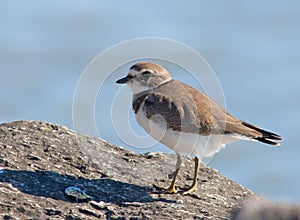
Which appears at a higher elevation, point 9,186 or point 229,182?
point 229,182

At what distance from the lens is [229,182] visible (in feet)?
37.3

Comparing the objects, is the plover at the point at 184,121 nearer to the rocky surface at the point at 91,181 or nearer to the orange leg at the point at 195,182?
the orange leg at the point at 195,182

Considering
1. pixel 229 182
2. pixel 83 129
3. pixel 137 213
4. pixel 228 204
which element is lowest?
pixel 137 213

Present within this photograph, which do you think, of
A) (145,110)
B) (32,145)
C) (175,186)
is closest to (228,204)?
(175,186)

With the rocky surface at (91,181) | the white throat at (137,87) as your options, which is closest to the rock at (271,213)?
the rocky surface at (91,181)

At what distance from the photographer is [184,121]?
11078 millimetres

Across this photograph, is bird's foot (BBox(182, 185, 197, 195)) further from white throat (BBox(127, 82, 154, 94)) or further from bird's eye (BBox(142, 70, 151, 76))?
bird's eye (BBox(142, 70, 151, 76))

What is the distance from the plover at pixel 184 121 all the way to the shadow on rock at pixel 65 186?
61 cm

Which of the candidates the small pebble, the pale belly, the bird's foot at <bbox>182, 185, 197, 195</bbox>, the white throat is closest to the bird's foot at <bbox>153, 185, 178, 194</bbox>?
the bird's foot at <bbox>182, 185, 197, 195</bbox>

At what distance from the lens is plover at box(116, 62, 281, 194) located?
11039 millimetres

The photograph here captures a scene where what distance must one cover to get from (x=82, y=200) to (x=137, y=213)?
631mm

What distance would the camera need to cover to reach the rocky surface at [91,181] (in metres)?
9.40

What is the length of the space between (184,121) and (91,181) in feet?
5.13

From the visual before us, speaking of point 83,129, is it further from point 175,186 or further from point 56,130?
point 175,186
